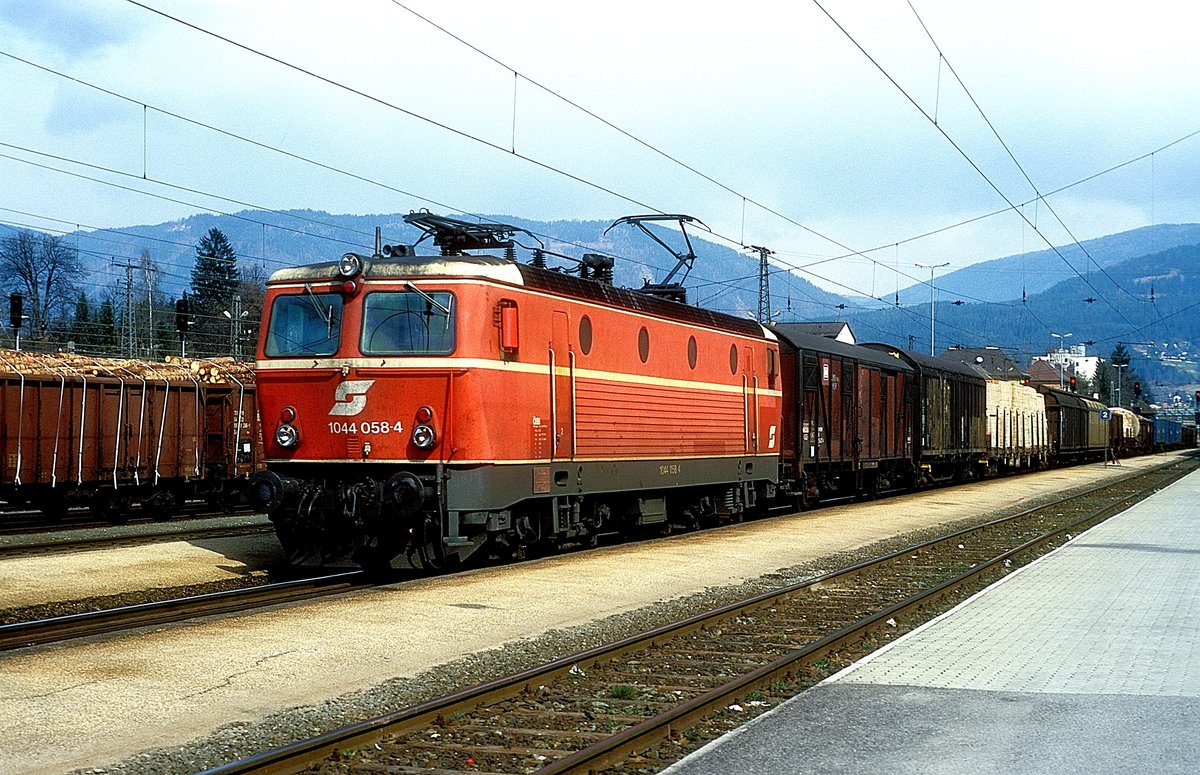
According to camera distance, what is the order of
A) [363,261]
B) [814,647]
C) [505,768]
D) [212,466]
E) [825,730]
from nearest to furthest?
[505,768] → [825,730] → [814,647] → [363,261] → [212,466]

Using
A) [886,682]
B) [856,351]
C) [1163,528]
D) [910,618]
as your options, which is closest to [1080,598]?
[910,618]

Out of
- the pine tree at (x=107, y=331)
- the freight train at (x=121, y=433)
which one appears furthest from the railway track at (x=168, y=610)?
the pine tree at (x=107, y=331)

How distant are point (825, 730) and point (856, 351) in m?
24.2

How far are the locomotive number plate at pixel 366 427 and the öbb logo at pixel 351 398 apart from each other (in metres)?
0.12

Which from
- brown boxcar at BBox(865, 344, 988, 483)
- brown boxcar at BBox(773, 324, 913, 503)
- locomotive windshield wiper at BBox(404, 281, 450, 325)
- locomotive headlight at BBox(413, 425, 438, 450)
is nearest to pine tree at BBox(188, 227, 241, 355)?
brown boxcar at BBox(865, 344, 988, 483)

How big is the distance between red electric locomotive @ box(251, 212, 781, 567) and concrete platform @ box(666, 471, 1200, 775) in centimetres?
546

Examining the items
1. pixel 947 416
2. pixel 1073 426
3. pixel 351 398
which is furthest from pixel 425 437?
pixel 1073 426

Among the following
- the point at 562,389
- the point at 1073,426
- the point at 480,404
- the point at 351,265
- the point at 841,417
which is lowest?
the point at 480,404

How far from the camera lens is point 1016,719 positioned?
752cm

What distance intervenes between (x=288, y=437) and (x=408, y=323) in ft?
6.43

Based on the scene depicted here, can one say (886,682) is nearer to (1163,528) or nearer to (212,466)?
(1163,528)

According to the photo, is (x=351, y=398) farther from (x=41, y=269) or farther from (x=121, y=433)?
(x=41, y=269)

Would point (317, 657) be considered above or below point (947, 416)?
below

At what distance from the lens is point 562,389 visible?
15.9 meters
